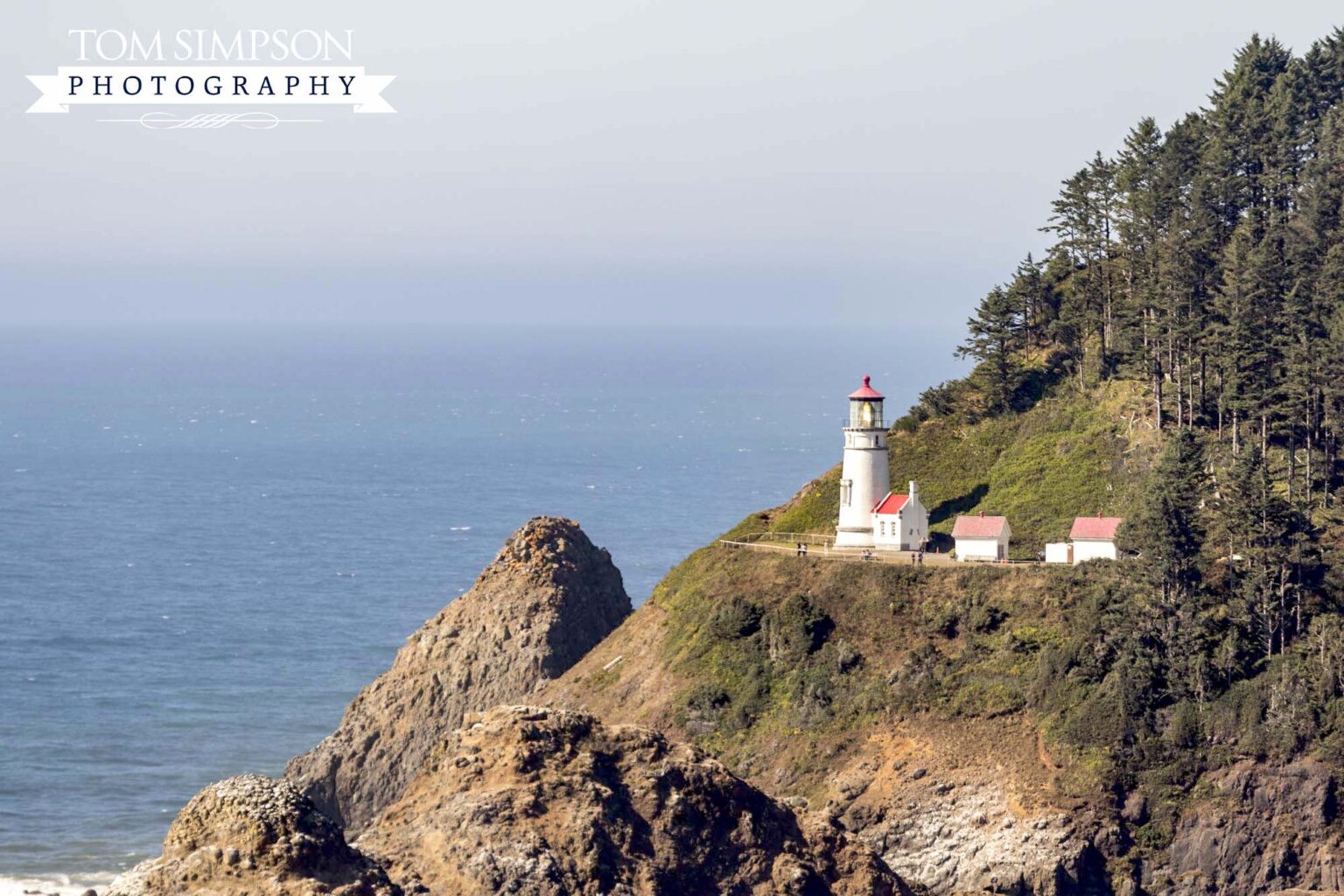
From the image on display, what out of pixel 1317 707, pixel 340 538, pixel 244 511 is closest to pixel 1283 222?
pixel 1317 707

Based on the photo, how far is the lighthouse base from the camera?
86.2 metres

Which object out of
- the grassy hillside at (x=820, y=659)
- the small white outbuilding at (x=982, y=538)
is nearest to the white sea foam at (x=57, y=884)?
the grassy hillside at (x=820, y=659)

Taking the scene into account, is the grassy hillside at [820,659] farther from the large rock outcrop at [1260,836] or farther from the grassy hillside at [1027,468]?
the large rock outcrop at [1260,836]

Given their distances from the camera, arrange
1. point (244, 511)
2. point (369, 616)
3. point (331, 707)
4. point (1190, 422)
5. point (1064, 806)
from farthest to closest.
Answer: point (244, 511)
point (369, 616)
point (331, 707)
point (1190, 422)
point (1064, 806)

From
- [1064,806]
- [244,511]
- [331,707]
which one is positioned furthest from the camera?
[244,511]

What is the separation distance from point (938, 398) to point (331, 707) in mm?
33192

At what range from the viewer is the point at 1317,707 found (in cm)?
7081

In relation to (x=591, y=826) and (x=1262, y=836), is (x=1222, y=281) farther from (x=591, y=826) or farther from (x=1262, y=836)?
(x=591, y=826)

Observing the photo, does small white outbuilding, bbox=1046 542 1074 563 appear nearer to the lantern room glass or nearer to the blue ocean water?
the lantern room glass

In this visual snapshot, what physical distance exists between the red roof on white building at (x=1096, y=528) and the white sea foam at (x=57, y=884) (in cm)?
3739

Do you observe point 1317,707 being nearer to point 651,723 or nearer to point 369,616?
point 651,723

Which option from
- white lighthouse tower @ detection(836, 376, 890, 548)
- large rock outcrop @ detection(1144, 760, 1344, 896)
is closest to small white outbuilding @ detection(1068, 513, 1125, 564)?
white lighthouse tower @ detection(836, 376, 890, 548)

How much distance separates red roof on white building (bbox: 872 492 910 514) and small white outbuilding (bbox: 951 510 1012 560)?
330cm

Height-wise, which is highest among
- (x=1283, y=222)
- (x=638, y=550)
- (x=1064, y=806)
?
(x=1283, y=222)
